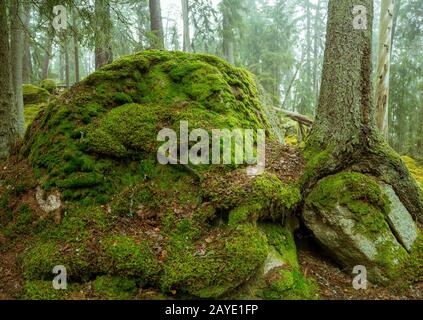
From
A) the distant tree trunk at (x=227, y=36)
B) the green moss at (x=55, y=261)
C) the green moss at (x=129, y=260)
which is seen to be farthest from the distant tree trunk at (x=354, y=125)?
the distant tree trunk at (x=227, y=36)

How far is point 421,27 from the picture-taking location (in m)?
19.3

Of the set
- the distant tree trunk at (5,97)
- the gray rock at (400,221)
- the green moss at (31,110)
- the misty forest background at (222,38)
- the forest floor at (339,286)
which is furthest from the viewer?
the green moss at (31,110)

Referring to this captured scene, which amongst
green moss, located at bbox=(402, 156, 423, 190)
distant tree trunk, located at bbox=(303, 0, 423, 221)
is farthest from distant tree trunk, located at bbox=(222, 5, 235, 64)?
distant tree trunk, located at bbox=(303, 0, 423, 221)

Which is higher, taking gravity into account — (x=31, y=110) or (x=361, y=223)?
(x=31, y=110)

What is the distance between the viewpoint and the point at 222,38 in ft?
58.2

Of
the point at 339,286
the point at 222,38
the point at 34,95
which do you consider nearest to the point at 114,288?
the point at 339,286

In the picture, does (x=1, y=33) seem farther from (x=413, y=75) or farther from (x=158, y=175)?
(x=413, y=75)

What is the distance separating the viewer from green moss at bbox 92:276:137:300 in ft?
Answer: 11.8

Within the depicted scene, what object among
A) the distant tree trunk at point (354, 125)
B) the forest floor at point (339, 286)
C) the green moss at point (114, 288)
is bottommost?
the forest floor at point (339, 286)

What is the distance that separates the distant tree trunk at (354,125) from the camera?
4992 millimetres

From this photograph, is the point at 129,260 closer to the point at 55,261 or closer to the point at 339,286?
the point at 55,261

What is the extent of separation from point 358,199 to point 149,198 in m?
3.06

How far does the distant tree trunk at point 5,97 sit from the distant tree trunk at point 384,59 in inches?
327

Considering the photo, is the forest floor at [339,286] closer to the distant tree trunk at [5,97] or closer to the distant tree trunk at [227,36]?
the distant tree trunk at [5,97]
